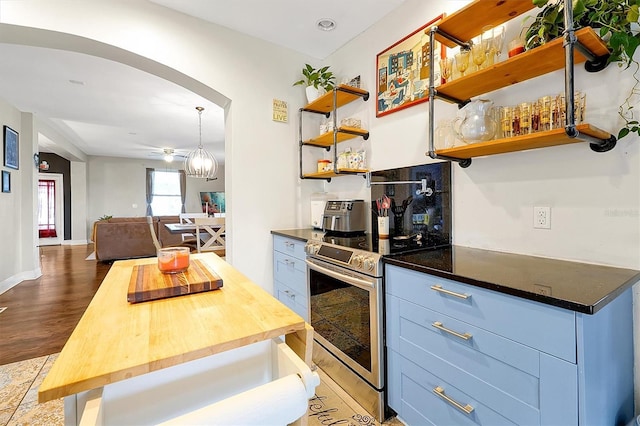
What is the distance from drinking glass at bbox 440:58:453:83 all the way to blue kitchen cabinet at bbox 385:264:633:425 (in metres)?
1.16

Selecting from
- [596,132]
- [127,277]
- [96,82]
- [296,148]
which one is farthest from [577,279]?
[96,82]

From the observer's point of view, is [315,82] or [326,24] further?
[315,82]

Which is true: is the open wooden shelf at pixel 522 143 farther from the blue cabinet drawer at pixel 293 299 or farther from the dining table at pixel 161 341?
the blue cabinet drawer at pixel 293 299

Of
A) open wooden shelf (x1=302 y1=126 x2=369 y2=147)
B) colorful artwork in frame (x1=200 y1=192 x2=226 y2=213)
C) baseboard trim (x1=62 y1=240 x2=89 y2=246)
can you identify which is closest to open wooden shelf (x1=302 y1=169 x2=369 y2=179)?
open wooden shelf (x1=302 y1=126 x2=369 y2=147)

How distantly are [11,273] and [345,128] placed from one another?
4945mm

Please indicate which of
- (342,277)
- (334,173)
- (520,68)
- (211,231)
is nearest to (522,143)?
(520,68)

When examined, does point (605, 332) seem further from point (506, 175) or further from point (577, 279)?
point (506, 175)

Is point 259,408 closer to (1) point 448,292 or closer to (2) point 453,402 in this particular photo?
(1) point 448,292

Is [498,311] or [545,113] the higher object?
[545,113]

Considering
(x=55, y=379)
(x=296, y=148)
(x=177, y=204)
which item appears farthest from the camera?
(x=177, y=204)

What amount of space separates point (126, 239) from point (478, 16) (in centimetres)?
653

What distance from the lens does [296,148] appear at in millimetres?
2883

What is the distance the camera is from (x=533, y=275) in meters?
1.15

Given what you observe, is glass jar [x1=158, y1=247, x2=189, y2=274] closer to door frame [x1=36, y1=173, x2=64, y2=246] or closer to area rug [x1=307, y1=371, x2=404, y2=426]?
area rug [x1=307, y1=371, x2=404, y2=426]
